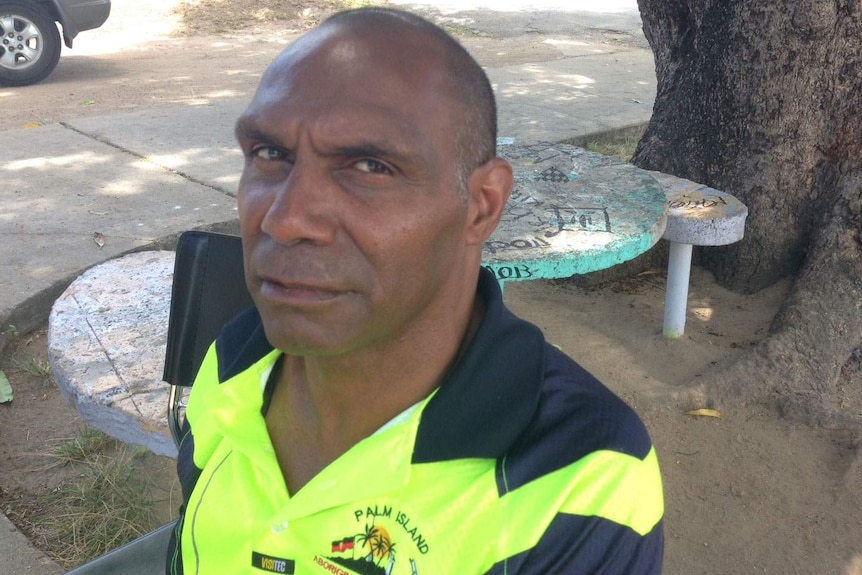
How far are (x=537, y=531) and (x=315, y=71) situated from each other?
0.74 meters

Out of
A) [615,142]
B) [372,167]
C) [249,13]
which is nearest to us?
[372,167]

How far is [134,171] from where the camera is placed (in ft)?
19.2

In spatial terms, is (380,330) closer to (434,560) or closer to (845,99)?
(434,560)

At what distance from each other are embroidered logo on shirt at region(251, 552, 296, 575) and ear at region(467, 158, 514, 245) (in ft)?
1.88

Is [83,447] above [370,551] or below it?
below

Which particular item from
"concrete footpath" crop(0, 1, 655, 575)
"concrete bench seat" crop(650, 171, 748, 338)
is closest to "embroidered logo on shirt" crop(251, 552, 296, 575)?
"concrete footpath" crop(0, 1, 655, 575)

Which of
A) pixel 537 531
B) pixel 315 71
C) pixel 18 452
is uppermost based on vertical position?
pixel 315 71

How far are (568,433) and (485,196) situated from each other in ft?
1.33

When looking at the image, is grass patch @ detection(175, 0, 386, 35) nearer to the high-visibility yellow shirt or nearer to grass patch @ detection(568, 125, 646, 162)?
grass patch @ detection(568, 125, 646, 162)

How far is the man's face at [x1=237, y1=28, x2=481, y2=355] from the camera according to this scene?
128cm

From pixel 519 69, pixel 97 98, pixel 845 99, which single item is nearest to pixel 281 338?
pixel 845 99

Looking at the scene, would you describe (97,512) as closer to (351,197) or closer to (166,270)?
(166,270)

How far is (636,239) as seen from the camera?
8.99 feet

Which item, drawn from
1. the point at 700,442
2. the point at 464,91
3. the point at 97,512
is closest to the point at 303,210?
the point at 464,91
